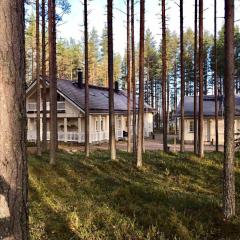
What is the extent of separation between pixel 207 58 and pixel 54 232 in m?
55.2

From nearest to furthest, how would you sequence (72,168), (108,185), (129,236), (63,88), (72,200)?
(129,236), (72,200), (108,185), (72,168), (63,88)

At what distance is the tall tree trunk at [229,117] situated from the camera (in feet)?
27.3

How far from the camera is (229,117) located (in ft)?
27.3

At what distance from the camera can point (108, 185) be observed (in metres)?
12.4

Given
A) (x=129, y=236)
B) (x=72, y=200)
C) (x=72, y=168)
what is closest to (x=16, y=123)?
(x=129, y=236)

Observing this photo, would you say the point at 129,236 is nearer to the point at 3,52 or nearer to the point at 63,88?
the point at 3,52

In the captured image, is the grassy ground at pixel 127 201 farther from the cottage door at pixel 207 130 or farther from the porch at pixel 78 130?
the cottage door at pixel 207 130

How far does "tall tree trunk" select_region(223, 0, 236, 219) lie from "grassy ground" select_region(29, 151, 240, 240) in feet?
1.54

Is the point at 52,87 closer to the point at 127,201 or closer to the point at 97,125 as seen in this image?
the point at 127,201

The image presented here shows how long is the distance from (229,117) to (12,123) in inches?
259

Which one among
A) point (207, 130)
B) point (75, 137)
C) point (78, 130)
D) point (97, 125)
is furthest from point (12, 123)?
point (207, 130)

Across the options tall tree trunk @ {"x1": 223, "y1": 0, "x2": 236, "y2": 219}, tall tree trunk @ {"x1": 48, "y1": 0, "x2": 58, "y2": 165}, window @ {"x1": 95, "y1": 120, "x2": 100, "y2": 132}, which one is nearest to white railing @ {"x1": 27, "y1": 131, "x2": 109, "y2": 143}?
window @ {"x1": 95, "y1": 120, "x2": 100, "y2": 132}

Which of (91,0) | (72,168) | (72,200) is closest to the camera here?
(72,200)

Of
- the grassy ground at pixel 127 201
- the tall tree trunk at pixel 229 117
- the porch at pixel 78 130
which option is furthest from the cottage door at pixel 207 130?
the tall tree trunk at pixel 229 117
